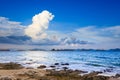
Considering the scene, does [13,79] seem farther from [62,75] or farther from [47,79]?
[62,75]

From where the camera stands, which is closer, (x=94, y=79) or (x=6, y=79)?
(x=6, y=79)

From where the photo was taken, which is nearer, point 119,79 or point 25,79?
point 25,79

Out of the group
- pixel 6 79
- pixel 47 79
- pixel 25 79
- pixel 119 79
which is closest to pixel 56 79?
pixel 47 79

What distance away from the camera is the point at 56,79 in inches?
953

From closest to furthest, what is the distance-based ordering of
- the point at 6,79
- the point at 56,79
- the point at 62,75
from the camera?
the point at 6,79 < the point at 56,79 < the point at 62,75

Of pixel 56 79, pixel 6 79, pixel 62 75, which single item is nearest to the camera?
pixel 6 79

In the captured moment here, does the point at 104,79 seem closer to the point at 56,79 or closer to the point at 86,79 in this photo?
the point at 86,79

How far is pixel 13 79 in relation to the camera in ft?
76.3

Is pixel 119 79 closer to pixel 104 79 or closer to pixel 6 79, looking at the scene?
pixel 104 79

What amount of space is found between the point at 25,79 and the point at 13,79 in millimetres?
1233

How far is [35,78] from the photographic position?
2438cm

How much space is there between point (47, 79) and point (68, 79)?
2.50m

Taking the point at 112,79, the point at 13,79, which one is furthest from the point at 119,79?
the point at 13,79

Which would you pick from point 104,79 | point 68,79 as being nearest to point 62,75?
point 68,79
